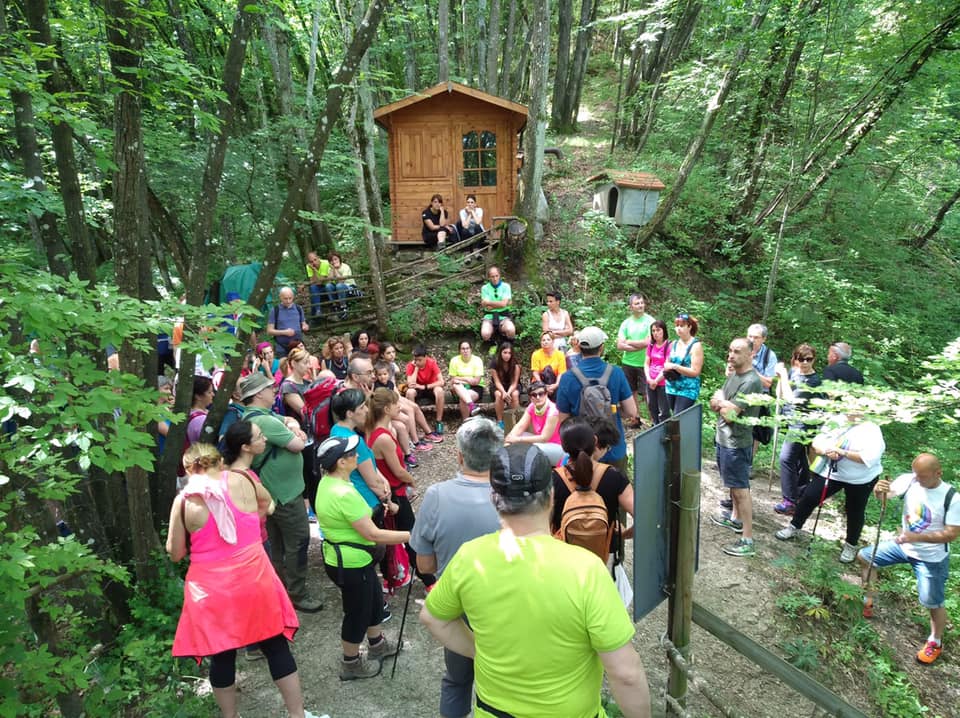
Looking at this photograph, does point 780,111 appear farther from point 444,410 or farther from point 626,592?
point 626,592

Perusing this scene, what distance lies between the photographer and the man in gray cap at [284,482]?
4.07m

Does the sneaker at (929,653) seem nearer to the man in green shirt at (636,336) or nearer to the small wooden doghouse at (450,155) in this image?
the man in green shirt at (636,336)

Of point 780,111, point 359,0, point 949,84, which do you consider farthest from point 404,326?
point 949,84

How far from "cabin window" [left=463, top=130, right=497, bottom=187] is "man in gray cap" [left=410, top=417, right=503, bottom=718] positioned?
37.6 ft

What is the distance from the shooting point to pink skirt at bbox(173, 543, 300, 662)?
3.00m

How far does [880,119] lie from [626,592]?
11760 mm

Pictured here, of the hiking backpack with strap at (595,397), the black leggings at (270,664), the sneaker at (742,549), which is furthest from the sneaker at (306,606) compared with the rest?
the sneaker at (742,549)

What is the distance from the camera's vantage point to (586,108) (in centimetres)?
2647

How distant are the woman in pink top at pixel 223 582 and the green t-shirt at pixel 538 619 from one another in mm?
1655

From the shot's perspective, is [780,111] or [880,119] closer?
[880,119]

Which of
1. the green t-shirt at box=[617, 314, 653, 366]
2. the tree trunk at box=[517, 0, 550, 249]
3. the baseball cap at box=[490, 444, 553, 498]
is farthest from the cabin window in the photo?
the baseball cap at box=[490, 444, 553, 498]

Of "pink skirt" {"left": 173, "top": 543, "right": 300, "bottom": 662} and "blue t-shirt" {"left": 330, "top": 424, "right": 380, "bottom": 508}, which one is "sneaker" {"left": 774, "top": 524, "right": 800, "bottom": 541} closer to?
"blue t-shirt" {"left": 330, "top": 424, "right": 380, "bottom": 508}

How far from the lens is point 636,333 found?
25.7ft

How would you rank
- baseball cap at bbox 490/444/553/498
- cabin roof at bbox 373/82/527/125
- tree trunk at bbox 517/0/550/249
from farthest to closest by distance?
1. cabin roof at bbox 373/82/527/125
2. tree trunk at bbox 517/0/550/249
3. baseball cap at bbox 490/444/553/498
